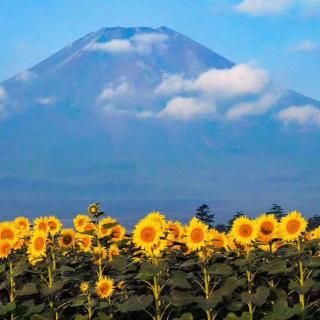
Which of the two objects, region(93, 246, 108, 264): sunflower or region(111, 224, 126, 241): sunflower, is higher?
region(111, 224, 126, 241): sunflower

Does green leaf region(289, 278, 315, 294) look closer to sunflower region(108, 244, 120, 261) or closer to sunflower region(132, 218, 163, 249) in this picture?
sunflower region(132, 218, 163, 249)

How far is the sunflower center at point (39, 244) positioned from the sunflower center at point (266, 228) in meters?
3.14

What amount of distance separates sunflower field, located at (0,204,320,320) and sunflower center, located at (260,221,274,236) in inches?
0.5

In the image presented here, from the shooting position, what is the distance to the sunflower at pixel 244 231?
921 cm

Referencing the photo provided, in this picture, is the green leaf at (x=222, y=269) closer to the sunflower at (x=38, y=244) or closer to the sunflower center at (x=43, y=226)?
the sunflower at (x=38, y=244)

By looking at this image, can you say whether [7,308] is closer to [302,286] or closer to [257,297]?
[257,297]

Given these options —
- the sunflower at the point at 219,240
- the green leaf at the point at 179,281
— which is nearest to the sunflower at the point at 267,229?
the sunflower at the point at 219,240

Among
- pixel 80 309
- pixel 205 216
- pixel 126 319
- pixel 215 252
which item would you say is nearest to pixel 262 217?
pixel 215 252

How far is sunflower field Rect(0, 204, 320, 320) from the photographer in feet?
27.4

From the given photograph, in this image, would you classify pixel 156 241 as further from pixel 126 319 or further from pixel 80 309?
pixel 80 309

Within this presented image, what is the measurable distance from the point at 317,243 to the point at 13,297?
14.2ft

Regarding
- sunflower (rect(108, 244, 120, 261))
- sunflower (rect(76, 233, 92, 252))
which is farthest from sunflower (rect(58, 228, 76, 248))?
sunflower (rect(108, 244, 120, 261))

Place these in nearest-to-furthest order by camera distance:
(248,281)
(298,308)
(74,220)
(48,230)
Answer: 1. (298,308)
2. (248,281)
3. (48,230)
4. (74,220)

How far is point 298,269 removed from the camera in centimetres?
903
